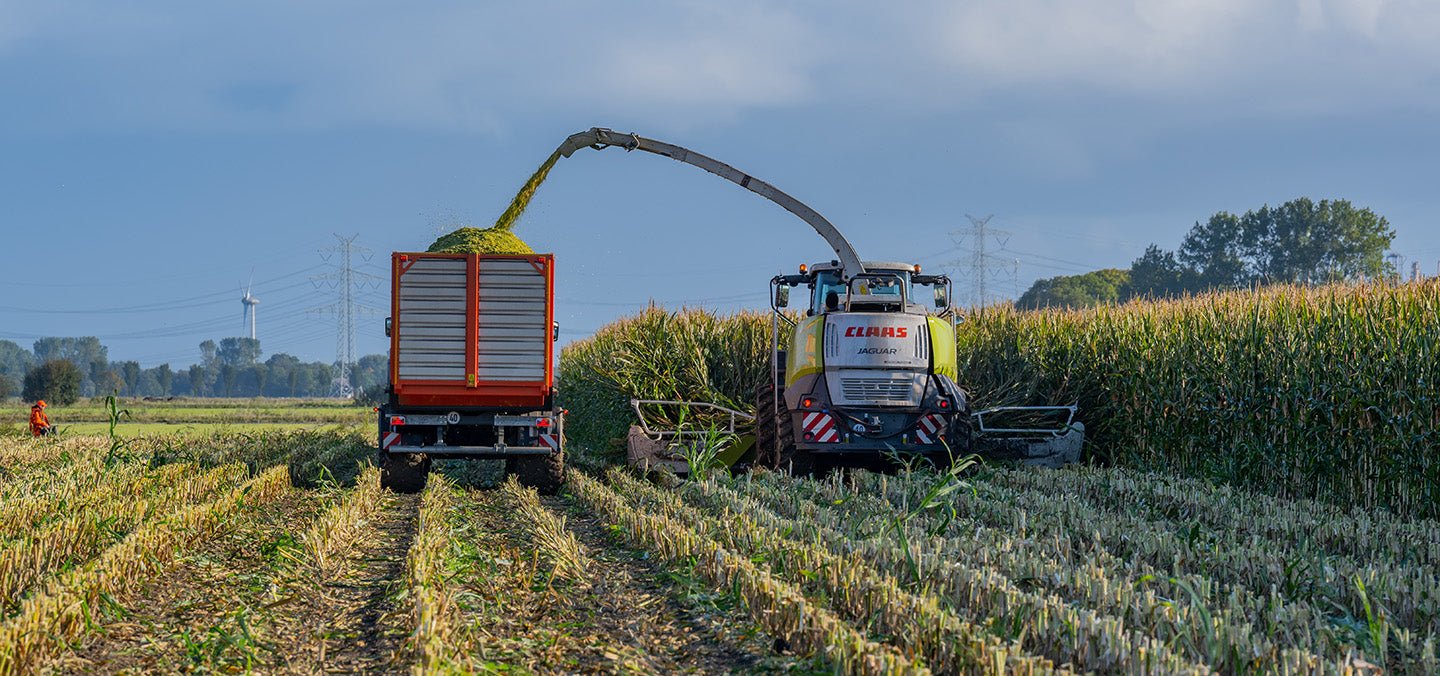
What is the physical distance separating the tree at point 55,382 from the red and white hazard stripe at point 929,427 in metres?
61.9

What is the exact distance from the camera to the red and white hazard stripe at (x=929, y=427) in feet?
43.4

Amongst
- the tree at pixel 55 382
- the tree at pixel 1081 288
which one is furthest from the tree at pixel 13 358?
the tree at pixel 1081 288

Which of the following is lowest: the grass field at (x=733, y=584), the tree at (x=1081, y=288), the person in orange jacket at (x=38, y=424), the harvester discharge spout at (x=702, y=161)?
the grass field at (x=733, y=584)

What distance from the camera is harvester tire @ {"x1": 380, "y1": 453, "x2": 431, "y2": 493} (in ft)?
47.5

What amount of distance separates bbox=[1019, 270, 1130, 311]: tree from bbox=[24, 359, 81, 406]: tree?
176 feet

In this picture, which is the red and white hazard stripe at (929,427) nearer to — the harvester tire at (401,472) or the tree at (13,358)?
the harvester tire at (401,472)

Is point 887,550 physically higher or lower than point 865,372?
lower

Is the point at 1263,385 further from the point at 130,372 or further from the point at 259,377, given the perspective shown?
the point at 259,377

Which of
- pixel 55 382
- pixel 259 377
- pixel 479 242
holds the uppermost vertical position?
pixel 259 377

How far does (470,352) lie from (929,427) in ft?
16.6

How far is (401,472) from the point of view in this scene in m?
14.5

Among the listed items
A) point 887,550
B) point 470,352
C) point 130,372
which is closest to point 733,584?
point 887,550

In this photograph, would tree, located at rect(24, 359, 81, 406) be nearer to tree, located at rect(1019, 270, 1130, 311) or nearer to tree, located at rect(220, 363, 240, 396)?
tree, located at rect(1019, 270, 1130, 311)

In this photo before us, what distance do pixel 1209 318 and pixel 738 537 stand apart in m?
8.77
